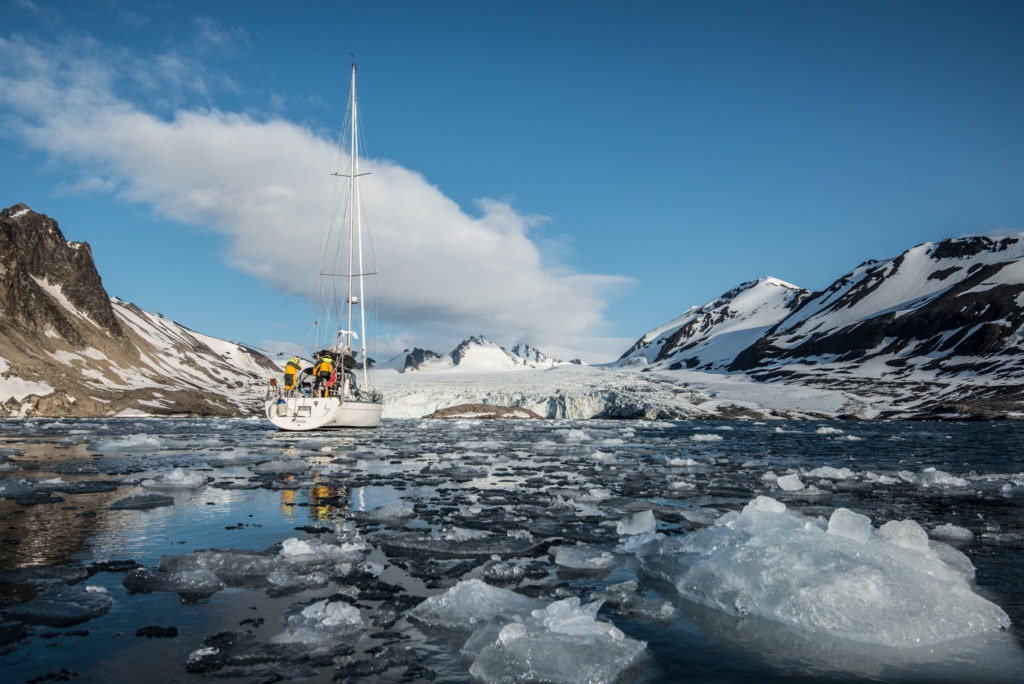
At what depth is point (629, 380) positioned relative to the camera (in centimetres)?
10888

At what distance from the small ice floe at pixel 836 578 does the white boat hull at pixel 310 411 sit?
33.1 m

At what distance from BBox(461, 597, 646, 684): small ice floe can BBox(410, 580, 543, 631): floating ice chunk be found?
478 mm

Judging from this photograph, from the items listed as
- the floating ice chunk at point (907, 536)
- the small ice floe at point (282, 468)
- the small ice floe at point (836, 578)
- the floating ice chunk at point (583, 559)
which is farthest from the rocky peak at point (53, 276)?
the floating ice chunk at point (907, 536)

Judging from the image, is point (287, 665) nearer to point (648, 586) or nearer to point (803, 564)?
point (648, 586)

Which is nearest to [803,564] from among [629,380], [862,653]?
[862,653]

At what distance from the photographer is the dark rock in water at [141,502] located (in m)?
11.2

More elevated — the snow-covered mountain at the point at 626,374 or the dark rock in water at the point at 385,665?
the snow-covered mountain at the point at 626,374

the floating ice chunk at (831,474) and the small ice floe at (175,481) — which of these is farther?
the floating ice chunk at (831,474)

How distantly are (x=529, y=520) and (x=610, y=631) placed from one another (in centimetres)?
567

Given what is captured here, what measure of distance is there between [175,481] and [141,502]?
2.81 meters

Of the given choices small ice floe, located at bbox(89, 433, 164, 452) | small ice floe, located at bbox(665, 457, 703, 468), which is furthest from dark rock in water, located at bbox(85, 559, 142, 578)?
small ice floe, located at bbox(89, 433, 164, 452)

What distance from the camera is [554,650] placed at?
4.63 meters

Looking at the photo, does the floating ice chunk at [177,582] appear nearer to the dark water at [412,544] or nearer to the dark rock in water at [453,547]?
the dark water at [412,544]

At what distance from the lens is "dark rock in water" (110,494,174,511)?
11.2m
